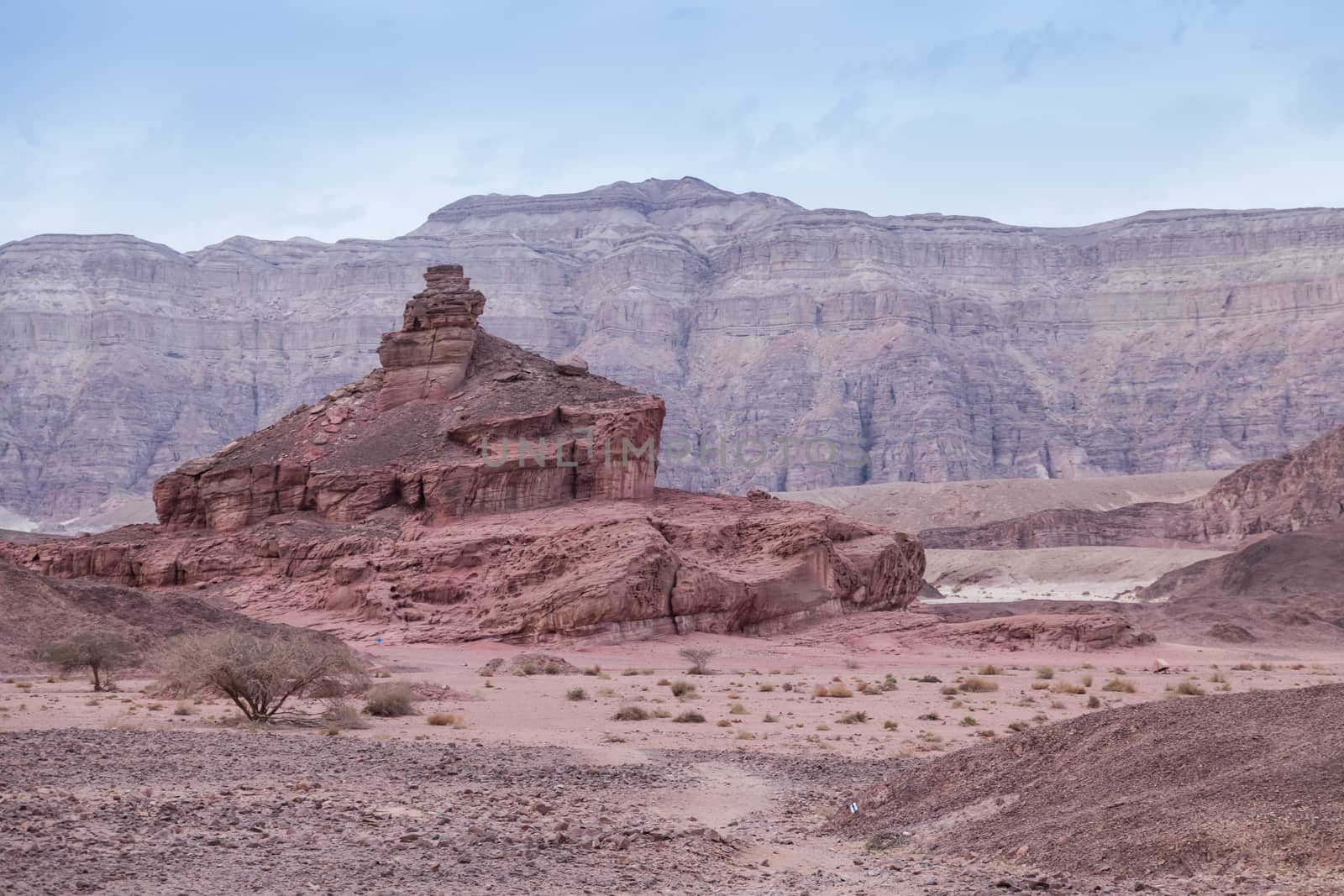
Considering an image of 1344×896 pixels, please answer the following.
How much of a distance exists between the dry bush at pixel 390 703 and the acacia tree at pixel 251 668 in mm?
699

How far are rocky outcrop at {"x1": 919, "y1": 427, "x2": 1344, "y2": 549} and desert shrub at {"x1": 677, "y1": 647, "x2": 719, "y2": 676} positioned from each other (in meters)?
71.3

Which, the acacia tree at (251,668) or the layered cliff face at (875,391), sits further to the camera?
the layered cliff face at (875,391)

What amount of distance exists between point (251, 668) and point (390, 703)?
2564mm

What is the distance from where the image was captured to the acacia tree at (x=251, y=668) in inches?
832

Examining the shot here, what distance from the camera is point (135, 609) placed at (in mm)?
34406

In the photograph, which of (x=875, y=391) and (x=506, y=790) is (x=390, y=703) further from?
(x=875, y=391)

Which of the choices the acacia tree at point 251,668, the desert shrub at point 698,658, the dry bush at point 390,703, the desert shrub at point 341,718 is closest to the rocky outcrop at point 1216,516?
the desert shrub at point 698,658

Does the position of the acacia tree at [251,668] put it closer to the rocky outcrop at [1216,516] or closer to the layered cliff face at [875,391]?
the rocky outcrop at [1216,516]

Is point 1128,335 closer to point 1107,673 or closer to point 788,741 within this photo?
point 1107,673

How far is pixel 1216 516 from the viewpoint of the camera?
116875 mm

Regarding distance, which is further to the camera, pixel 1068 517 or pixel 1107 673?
pixel 1068 517

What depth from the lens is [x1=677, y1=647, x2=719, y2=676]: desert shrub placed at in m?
33.5

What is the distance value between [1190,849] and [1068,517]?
11815cm

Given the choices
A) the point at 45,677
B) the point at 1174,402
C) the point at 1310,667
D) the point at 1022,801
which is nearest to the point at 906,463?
the point at 1174,402
